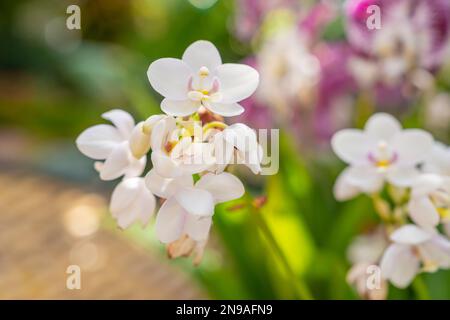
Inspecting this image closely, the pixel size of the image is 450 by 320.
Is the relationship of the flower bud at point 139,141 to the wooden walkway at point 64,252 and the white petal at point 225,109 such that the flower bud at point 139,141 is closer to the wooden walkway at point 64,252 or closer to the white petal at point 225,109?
the white petal at point 225,109

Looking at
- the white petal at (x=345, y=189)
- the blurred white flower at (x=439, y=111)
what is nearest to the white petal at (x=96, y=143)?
the white petal at (x=345, y=189)

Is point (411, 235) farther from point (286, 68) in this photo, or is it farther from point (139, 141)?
point (286, 68)

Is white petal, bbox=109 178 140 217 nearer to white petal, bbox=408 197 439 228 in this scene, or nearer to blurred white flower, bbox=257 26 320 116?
white petal, bbox=408 197 439 228

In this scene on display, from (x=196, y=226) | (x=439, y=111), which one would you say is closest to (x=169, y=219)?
(x=196, y=226)

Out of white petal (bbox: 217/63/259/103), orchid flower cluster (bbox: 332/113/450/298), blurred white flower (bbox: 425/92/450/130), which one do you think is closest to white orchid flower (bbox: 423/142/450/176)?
orchid flower cluster (bbox: 332/113/450/298)

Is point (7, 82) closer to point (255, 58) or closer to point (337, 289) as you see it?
point (255, 58)

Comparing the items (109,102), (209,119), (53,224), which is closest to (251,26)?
(209,119)
